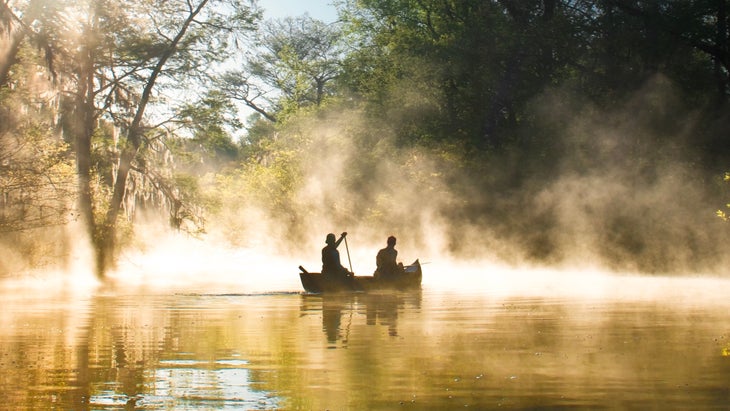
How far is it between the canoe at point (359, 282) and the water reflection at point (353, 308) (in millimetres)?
258

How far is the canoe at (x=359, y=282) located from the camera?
85.6 ft

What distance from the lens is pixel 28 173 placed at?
28031mm

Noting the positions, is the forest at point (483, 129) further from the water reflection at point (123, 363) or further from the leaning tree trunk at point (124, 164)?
Answer: the water reflection at point (123, 363)

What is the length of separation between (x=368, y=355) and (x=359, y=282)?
1492 cm

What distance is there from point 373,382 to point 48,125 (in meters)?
28.6

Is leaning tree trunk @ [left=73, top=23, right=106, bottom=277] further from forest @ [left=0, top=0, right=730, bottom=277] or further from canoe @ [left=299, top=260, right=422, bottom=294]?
canoe @ [left=299, top=260, right=422, bottom=294]

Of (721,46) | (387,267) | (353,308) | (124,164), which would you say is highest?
(721,46)

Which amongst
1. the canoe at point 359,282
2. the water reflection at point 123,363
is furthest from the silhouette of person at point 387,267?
the water reflection at point 123,363

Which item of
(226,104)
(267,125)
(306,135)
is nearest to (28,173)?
(226,104)

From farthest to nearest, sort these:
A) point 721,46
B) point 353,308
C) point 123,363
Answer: point 721,46, point 353,308, point 123,363

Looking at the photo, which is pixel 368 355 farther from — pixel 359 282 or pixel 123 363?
pixel 359 282

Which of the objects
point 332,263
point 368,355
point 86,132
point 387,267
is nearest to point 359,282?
point 387,267

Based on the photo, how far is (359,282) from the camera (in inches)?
1048

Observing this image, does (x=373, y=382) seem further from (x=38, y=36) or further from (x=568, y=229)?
(x=568, y=229)
